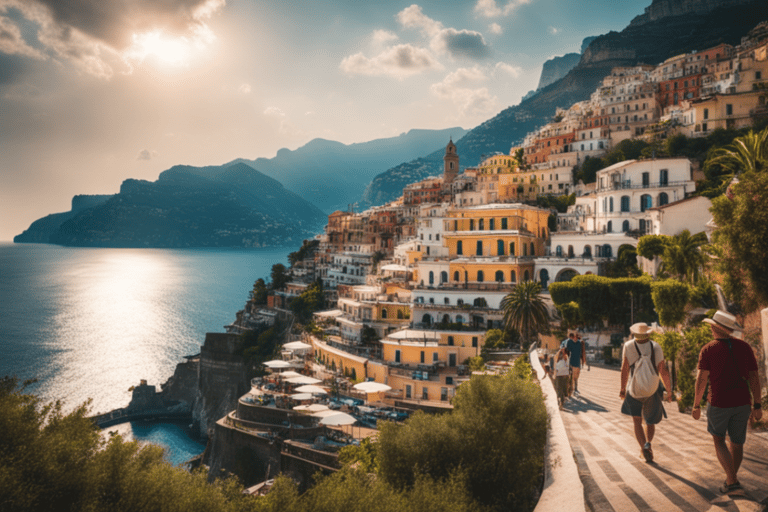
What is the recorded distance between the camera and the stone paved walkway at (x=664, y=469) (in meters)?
5.92

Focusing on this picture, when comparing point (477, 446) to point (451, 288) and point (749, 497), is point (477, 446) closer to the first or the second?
point (749, 497)

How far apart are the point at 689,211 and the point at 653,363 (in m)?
32.8

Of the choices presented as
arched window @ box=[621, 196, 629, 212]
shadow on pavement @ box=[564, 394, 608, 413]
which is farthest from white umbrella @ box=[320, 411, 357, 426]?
arched window @ box=[621, 196, 629, 212]

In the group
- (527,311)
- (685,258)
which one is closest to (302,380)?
(527,311)

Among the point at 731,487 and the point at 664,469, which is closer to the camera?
the point at 731,487

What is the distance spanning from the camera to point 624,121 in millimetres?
71375

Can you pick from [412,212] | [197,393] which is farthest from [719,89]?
[197,393]

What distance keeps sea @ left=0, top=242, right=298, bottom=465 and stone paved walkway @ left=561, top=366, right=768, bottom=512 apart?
44498 mm

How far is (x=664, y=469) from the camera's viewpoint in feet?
22.9

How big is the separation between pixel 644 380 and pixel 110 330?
11198cm

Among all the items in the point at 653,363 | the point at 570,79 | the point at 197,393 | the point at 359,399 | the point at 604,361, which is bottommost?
the point at 197,393

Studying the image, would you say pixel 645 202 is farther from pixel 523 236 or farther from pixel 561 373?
pixel 561 373

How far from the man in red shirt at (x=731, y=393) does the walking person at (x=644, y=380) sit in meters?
0.92

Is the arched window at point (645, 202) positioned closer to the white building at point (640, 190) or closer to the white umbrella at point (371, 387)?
the white building at point (640, 190)
